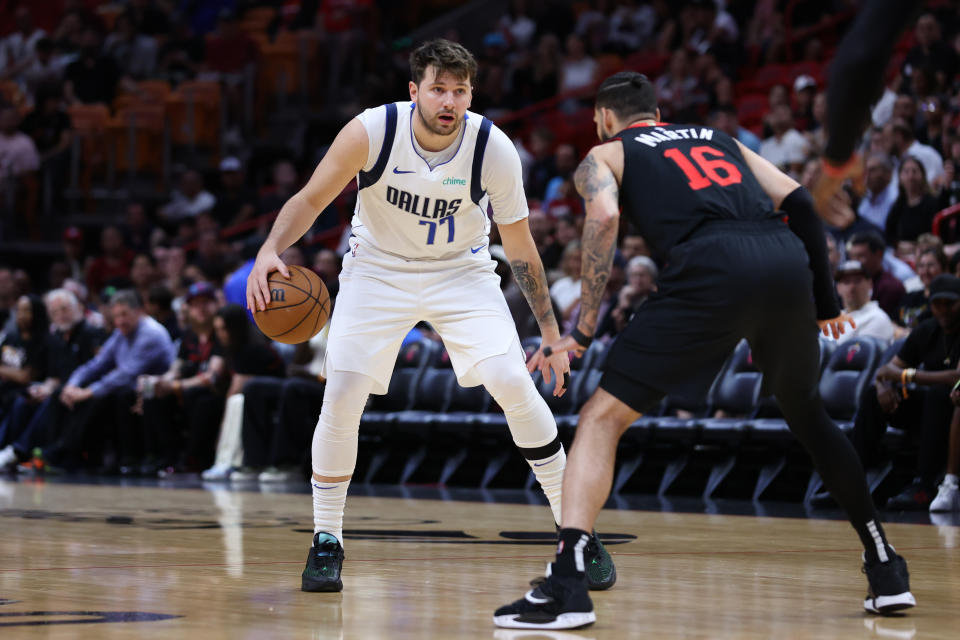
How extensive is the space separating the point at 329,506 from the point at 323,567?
29 cm

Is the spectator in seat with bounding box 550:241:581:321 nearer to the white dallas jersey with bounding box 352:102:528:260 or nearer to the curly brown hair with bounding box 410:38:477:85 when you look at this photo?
the white dallas jersey with bounding box 352:102:528:260

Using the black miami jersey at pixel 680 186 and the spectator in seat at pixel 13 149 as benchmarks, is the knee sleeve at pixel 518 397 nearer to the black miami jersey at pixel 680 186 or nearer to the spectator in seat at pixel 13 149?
the black miami jersey at pixel 680 186

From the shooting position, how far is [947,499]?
8.36 metres

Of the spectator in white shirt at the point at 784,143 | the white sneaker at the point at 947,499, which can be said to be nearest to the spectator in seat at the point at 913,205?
the spectator in white shirt at the point at 784,143

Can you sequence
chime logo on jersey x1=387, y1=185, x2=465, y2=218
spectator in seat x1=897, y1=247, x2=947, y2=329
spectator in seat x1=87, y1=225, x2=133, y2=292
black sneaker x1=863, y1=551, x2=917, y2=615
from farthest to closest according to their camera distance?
spectator in seat x1=87, y1=225, x2=133, y2=292, spectator in seat x1=897, y1=247, x2=947, y2=329, chime logo on jersey x1=387, y1=185, x2=465, y2=218, black sneaker x1=863, y1=551, x2=917, y2=615

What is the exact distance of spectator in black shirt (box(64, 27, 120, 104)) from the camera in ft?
66.7

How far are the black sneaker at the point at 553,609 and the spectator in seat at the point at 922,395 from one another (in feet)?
16.9

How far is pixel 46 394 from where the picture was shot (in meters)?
14.3

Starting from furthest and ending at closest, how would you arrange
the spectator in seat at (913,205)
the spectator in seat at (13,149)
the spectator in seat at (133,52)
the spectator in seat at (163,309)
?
the spectator in seat at (133,52) → the spectator in seat at (13,149) → the spectator in seat at (163,309) → the spectator in seat at (913,205)

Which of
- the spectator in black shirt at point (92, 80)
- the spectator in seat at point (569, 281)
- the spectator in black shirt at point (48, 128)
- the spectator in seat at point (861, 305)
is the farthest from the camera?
the spectator in black shirt at point (92, 80)

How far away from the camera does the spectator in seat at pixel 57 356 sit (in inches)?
567

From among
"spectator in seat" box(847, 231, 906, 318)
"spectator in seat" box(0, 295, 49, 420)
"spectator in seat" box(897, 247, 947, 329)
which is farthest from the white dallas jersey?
"spectator in seat" box(0, 295, 49, 420)

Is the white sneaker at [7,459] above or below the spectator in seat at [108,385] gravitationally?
below

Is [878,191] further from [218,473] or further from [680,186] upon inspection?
[680,186]
